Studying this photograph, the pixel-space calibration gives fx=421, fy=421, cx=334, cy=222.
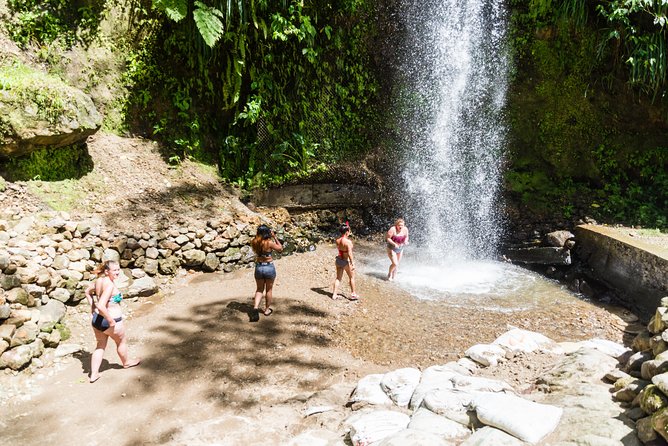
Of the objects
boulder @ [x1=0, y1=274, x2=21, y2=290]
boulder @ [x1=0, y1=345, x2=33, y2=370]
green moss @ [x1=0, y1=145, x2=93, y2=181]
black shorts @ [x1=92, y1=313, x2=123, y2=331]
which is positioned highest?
green moss @ [x1=0, y1=145, x2=93, y2=181]

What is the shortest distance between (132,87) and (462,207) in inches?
375

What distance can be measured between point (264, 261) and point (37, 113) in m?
5.03

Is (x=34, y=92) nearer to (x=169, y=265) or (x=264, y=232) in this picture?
(x=169, y=265)

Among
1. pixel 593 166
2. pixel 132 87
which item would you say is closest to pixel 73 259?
pixel 132 87

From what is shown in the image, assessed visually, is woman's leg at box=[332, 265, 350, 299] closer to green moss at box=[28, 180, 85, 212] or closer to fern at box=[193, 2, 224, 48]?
green moss at box=[28, 180, 85, 212]

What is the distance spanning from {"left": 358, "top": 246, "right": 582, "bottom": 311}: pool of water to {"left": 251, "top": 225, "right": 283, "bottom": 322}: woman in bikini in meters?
3.01

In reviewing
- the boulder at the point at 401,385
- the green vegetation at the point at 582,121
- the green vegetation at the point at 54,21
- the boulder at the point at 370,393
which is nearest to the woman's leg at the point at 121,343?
the boulder at the point at 370,393

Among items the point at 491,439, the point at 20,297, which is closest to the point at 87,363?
the point at 20,297

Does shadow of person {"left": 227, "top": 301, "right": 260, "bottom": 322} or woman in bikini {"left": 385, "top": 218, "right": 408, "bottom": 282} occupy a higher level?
woman in bikini {"left": 385, "top": 218, "right": 408, "bottom": 282}

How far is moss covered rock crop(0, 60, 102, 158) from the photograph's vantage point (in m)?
7.36

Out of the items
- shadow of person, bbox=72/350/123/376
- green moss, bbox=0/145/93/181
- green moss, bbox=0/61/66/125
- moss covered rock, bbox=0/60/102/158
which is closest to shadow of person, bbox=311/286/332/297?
shadow of person, bbox=72/350/123/376

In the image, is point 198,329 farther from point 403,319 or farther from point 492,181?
point 492,181

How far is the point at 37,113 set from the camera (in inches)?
299

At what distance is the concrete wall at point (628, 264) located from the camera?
7.92 m
